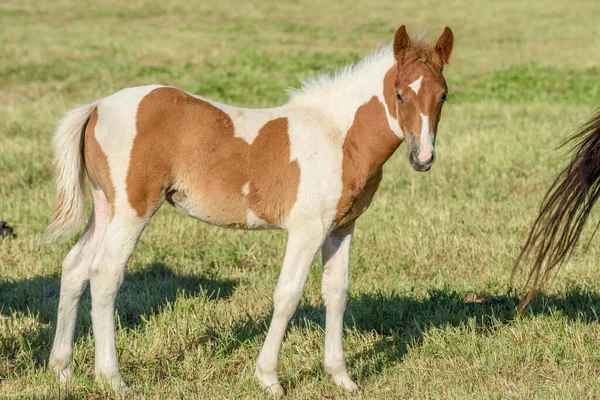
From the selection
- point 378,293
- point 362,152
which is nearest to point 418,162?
point 362,152

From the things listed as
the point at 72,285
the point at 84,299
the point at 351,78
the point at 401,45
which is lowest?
the point at 84,299

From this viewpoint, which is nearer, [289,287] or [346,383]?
[289,287]

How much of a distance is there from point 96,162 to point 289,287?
4.13 feet

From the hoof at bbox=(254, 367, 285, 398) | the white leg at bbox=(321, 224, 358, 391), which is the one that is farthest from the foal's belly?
the hoof at bbox=(254, 367, 285, 398)

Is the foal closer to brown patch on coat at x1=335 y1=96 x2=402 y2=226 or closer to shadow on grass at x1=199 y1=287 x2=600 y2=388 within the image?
brown patch on coat at x1=335 y1=96 x2=402 y2=226

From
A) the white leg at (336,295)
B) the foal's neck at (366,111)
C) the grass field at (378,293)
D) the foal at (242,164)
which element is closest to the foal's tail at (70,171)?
the foal at (242,164)

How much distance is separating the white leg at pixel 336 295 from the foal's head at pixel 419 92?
0.83 m

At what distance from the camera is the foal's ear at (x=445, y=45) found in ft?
13.8

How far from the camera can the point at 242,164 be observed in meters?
4.34

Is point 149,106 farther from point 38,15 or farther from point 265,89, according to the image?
point 38,15

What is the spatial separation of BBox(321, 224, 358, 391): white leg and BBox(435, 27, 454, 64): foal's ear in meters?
1.10

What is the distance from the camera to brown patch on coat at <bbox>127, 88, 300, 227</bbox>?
4.25 meters

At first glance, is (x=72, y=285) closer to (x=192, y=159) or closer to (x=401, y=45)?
(x=192, y=159)

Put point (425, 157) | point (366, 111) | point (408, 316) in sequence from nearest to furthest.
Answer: point (425, 157), point (366, 111), point (408, 316)
